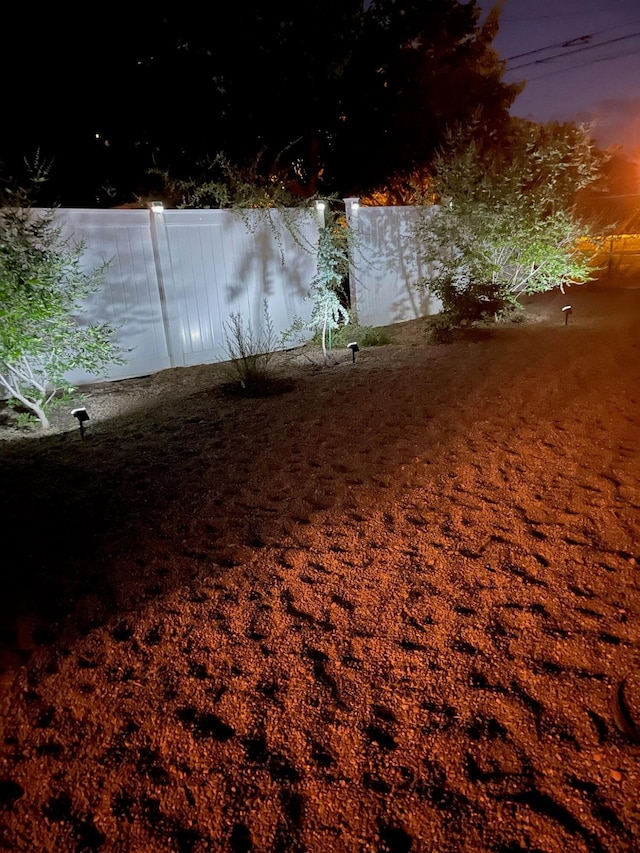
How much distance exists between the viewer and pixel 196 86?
12.2 m

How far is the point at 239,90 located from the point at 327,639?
43.7 ft

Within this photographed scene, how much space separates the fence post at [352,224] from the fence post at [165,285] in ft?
9.31

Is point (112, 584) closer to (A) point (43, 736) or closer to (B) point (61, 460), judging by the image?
(A) point (43, 736)

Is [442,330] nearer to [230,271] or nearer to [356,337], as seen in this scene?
[356,337]

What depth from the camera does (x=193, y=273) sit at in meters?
7.09

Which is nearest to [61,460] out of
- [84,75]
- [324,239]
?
[324,239]

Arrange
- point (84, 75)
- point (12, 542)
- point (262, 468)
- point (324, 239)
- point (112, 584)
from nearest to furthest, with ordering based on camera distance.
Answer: point (112, 584) < point (12, 542) < point (262, 468) < point (324, 239) < point (84, 75)

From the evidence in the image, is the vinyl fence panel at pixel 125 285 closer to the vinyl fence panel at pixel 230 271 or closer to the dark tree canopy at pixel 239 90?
the vinyl fence panel at pixel 230 271

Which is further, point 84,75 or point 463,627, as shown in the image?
point 84,75

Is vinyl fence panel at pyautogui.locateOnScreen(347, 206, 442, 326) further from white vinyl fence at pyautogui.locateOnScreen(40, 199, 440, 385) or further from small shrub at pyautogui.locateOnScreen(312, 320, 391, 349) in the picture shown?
small shrub at pyautogui.locateOnScreen(312, 320, 391, 349)

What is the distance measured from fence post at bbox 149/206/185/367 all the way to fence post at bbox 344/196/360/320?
2839mm

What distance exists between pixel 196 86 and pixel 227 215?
6971mm

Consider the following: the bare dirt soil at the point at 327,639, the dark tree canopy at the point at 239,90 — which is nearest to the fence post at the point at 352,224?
the dark tree canopy at the point at 239,90

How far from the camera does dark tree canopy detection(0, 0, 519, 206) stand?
11.0 metres
